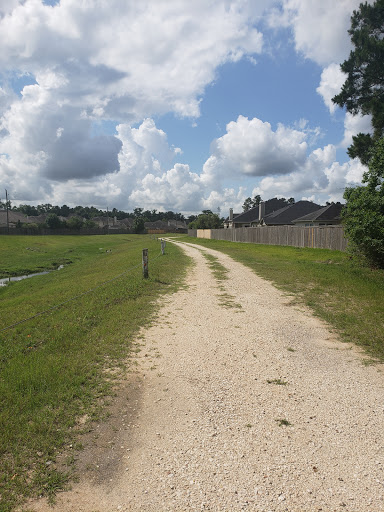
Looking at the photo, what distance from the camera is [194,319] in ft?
25.4

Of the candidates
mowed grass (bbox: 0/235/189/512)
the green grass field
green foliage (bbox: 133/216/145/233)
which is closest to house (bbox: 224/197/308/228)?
the green grass field

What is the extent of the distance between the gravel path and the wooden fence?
10.5m

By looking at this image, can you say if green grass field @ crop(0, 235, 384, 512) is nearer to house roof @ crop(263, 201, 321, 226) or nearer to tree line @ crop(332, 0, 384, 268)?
tree line @ crop(332, 0, 384, 268)

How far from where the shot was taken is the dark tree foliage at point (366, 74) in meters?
20.0

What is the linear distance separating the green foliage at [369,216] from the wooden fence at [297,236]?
2.90 feet

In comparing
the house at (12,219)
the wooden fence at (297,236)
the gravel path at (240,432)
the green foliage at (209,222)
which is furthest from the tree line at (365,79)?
the house at (12,219)

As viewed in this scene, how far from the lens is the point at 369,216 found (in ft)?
42.7

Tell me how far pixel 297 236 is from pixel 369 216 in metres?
16.3

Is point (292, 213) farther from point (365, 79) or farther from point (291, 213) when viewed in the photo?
point (365, 79)

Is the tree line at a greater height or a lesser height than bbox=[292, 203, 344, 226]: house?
greater

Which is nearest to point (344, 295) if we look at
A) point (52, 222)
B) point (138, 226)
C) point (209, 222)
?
point (209, 222)

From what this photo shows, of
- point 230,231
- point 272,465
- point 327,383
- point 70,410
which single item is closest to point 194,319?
point 327,383

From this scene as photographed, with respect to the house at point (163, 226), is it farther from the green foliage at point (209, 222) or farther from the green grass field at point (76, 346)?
the green grass field at point (76, 346)

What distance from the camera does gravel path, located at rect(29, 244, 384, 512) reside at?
2.81 meters
